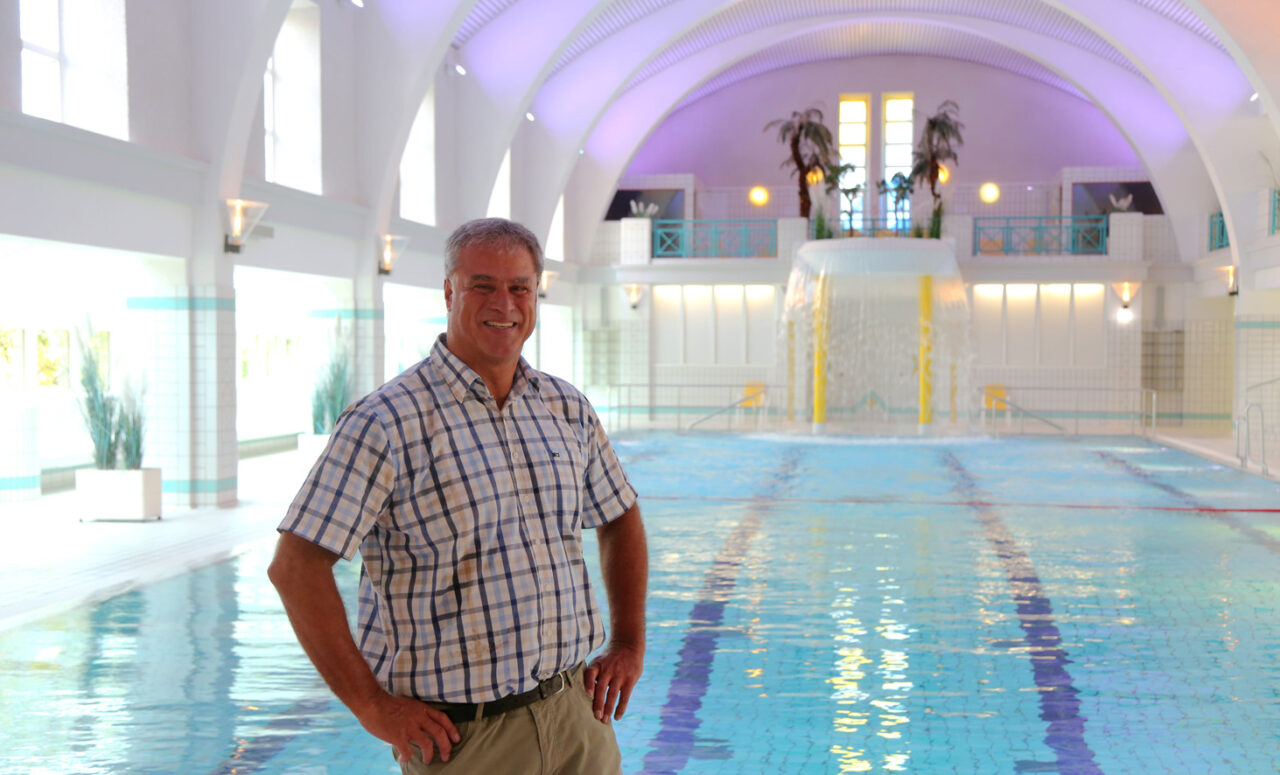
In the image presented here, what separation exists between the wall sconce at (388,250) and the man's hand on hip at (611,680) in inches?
492

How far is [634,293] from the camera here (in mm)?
23812

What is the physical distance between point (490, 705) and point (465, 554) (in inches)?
10.3

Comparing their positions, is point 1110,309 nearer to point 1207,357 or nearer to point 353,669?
point 1207,357

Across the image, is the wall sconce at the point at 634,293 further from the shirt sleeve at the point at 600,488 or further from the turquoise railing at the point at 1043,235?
the shirt sleeve at the point at 600,488

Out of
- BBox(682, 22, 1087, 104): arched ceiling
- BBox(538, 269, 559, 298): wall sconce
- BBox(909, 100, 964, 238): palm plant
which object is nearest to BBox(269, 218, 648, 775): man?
BBox(538, 269, 559, 298): wall sconce

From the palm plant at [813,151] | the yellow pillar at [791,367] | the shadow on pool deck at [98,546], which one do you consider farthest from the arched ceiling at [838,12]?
the shadow on pool deck at [98,546]

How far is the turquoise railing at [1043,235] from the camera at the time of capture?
22750mm

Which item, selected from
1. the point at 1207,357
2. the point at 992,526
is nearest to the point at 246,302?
the point at 992,526

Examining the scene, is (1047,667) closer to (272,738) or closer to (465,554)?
(272,738)

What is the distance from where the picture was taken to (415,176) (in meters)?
16.7

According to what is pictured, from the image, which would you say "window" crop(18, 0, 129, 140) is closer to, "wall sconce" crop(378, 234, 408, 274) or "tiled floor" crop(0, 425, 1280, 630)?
"tiled floor" crop(0, 425, 1280, 630)

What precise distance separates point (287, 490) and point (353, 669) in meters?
10.4

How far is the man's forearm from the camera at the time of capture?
231 centimetres

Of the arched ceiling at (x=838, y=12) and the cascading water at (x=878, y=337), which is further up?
the arched ceiling at (x=838, y=12)
